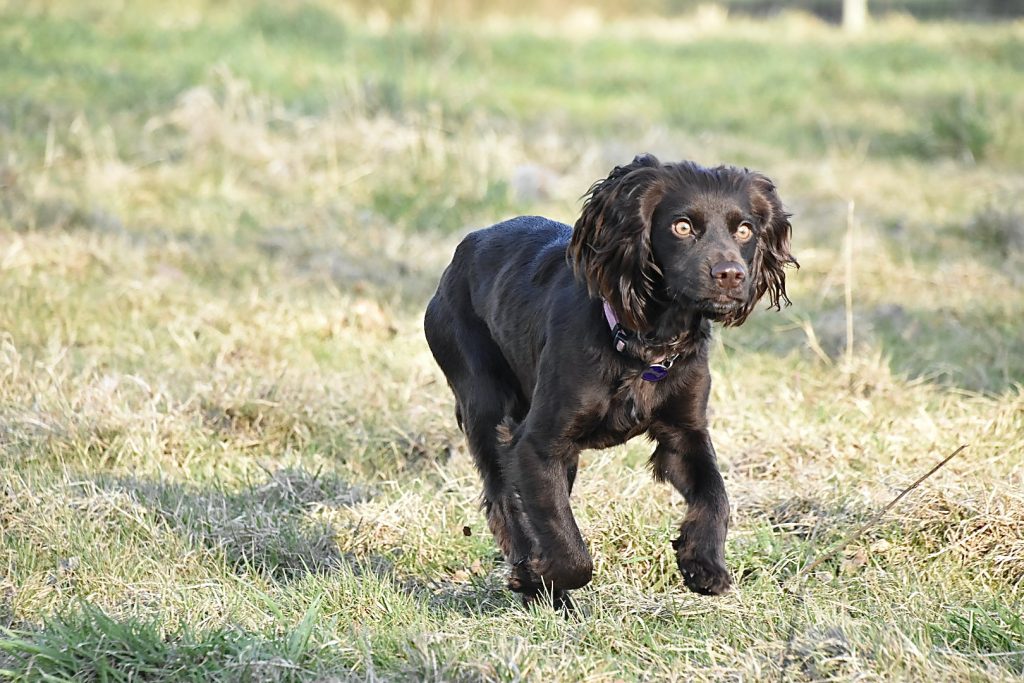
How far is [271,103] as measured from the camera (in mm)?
10805

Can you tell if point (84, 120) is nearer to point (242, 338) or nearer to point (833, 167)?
point (242, 338)

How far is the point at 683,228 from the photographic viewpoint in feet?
11.7

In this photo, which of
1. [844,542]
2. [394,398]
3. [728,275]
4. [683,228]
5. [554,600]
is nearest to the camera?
[728,275]

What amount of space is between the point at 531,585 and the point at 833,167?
7.83m

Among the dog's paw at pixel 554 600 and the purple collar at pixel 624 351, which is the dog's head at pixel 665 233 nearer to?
the purple collar at pixel 624 351

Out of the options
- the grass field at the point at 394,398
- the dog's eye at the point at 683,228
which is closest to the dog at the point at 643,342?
the dog's eye at the point at 683,228

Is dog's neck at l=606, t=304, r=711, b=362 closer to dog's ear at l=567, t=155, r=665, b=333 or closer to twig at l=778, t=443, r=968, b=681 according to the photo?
dog's ear at l=567, t=155, r=665, b=333

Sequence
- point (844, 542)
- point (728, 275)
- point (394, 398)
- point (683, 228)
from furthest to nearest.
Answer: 1. point (394, 398)
2. point (844, 542)
3. point (683, 228)
4. point (728, 275)

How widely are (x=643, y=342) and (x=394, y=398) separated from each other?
2114 millimetres

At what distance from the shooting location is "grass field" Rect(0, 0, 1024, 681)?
3500mm

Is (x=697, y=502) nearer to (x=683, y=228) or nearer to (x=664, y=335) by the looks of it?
(x=664, y=335)

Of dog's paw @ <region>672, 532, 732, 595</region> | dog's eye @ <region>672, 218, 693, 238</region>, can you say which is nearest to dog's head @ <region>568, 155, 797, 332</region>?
dog's eye @ <region>672, 218, 693, 238</region>

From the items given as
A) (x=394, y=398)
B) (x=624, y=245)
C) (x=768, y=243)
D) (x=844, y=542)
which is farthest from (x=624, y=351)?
(x=394, y=398)

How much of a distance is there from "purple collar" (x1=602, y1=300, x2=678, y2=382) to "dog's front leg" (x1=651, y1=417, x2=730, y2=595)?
18 centimetres
